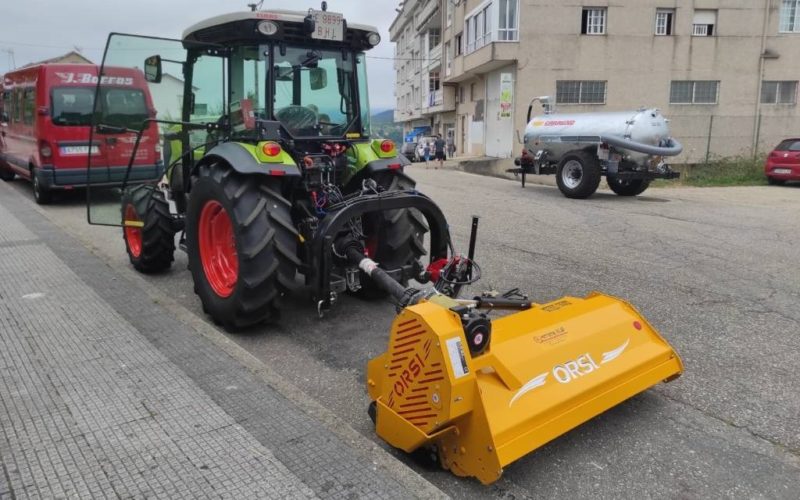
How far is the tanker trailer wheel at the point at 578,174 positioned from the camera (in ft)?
42.5

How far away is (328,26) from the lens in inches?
192

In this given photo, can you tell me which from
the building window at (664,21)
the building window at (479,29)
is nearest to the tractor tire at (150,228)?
the building window at (479,29)

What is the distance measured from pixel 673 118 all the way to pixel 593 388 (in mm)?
26111

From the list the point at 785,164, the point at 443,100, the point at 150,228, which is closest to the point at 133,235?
the point at 150,228

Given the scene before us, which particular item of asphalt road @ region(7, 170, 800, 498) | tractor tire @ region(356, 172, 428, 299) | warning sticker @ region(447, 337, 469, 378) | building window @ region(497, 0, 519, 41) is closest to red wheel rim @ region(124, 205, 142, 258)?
asphalt road @ region(7, 170, 800, 498)

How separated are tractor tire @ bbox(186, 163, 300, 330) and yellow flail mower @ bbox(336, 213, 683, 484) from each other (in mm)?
1195

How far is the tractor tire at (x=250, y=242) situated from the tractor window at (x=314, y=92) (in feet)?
2.41

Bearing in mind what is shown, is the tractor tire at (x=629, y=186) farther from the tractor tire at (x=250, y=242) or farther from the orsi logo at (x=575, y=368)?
the orsi logo at (x=575, y=368)

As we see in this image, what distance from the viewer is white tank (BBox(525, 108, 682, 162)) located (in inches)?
505

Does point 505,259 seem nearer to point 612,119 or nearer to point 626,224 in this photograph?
point 626,224

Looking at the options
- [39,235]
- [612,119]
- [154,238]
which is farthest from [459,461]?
[612,119]

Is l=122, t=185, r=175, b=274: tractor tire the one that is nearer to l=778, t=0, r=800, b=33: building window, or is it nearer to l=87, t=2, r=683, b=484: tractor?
l=87, t=2, r=683, b=484: tractor

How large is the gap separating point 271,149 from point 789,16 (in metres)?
29.7

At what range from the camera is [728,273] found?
21.5ft
